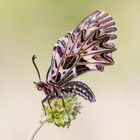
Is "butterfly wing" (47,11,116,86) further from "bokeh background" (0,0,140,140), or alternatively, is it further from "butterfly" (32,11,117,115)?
"bokeh background" (0,0,140,140)

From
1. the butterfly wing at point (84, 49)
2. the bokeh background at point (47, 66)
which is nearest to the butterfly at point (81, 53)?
the butterfly wing at point (84, 49)

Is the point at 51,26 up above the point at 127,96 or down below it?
above

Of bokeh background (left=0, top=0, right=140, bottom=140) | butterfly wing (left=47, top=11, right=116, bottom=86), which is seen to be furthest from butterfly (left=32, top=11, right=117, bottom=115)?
bokeh background (left=0, top=0, right=140, bottom=140)

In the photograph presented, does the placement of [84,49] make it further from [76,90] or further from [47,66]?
[47,66]

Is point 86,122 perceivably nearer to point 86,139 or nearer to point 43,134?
point 86,139

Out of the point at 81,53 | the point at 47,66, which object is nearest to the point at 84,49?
the point at 81,53
